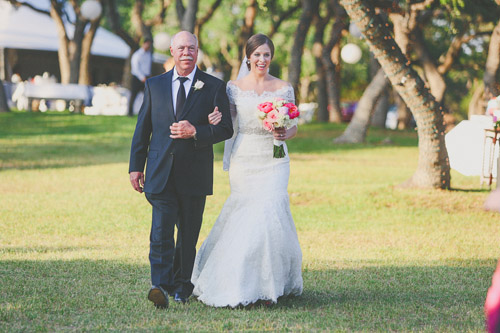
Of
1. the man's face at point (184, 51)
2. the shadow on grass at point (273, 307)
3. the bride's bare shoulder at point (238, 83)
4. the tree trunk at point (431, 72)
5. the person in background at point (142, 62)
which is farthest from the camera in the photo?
the tree trunk at point (431, 72)

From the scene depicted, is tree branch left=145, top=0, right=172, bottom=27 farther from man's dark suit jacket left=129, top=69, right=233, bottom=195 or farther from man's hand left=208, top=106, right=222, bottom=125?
man's hand left=208, top=106, right=222, bottom=125

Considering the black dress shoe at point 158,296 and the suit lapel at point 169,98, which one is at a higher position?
the suit lapel at point 169,98

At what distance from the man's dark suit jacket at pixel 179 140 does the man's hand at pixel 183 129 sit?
6cm

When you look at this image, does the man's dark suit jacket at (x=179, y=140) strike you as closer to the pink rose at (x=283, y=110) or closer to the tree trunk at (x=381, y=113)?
the pink rose at (x=283, y=110)

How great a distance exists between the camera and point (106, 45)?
4200 centimetres

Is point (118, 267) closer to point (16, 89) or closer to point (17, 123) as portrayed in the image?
point (17, 123)

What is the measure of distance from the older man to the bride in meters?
0.29

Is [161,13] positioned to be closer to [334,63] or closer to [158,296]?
[334,63]

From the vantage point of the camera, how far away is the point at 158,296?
229 inches

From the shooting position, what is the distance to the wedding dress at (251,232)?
239 inches

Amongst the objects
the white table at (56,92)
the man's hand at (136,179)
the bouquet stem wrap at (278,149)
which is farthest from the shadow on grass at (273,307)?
the white table at (56,92)

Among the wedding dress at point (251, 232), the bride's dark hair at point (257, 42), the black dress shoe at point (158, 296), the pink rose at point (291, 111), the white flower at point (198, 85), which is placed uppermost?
the bride's dark hair at point (257, 42)

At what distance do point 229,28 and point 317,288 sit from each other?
40.8 meters

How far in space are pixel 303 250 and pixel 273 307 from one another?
108 inches
